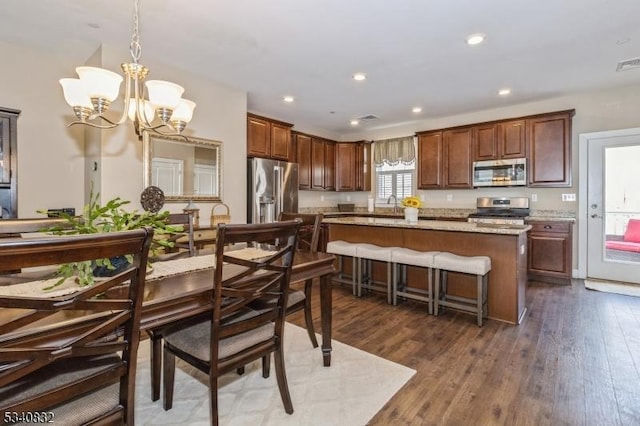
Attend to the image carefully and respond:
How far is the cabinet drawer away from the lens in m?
4.31

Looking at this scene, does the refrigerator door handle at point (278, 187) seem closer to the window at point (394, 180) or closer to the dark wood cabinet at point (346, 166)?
the dark wood cabinet at point (346, 166)

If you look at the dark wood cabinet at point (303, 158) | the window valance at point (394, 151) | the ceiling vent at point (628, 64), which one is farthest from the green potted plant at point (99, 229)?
the window valance at point (394, 151)

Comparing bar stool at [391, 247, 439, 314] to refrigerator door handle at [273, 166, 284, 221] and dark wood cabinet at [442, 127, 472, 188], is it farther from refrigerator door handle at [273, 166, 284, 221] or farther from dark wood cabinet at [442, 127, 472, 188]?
dark wood cabinet at [442, 127, 472, 188]

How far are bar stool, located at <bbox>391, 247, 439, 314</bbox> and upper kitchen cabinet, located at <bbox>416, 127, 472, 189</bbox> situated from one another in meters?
2.42

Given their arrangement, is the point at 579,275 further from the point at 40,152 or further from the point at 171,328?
the point at 40,152

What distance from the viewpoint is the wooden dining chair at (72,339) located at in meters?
0.80

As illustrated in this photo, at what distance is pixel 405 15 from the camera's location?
101 inches

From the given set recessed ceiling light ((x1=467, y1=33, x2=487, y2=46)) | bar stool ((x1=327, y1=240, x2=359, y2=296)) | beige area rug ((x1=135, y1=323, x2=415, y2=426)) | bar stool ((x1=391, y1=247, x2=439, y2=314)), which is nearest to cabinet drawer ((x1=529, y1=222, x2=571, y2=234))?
bar stool ((x1=391, y1=247, x2=439, y2=314))

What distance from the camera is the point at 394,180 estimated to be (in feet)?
21.2

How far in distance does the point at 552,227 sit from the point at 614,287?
98cm

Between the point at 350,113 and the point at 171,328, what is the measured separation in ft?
15.4

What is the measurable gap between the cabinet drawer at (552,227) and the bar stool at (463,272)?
6.70ft

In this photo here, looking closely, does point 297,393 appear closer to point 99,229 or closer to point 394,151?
point 99,229

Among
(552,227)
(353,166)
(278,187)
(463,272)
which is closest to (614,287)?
(552,227)
